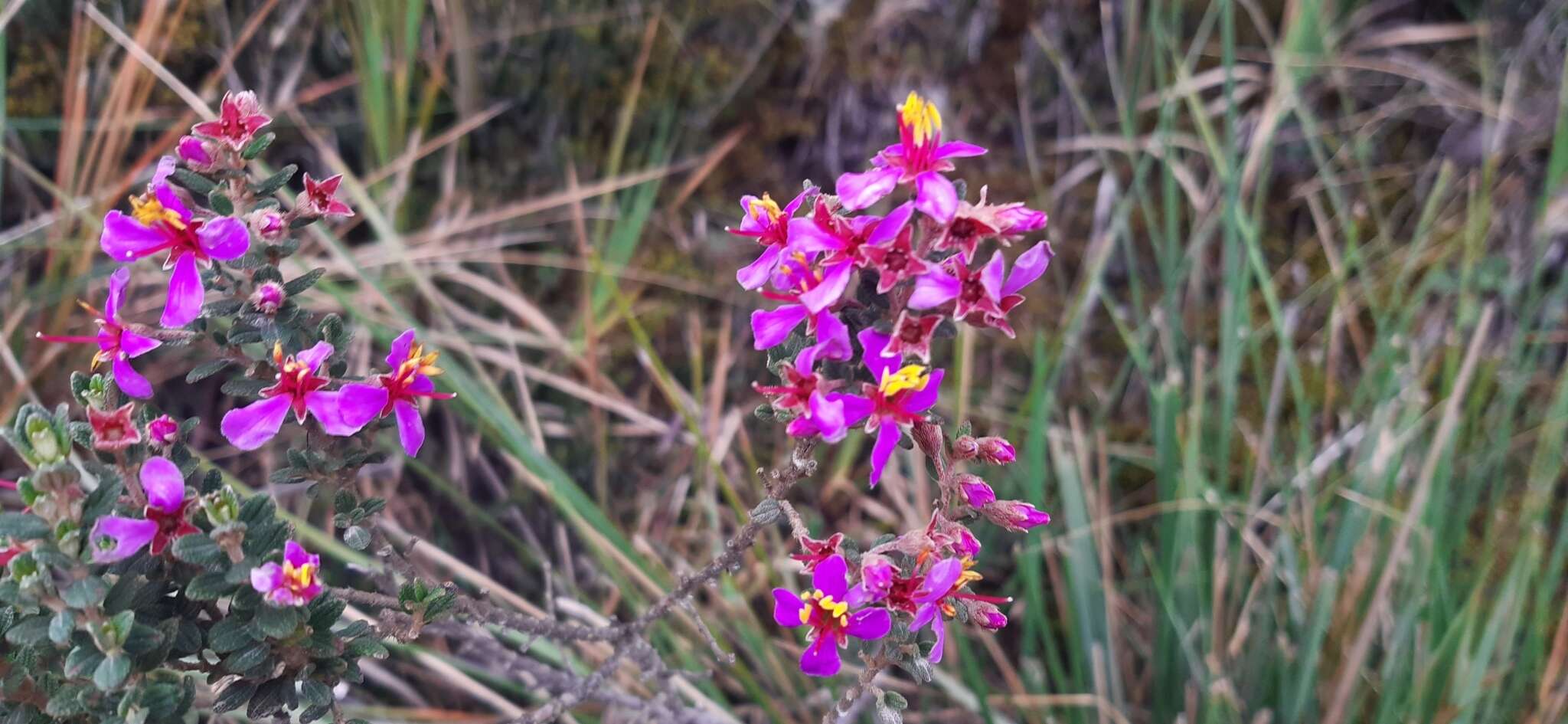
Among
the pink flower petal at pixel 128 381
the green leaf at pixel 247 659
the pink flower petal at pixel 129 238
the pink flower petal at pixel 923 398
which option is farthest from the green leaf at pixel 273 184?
the pink flower petal at pixel 923 398

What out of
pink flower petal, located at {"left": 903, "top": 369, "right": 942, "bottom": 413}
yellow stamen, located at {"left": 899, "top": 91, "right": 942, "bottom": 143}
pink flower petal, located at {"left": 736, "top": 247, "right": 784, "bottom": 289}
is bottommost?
pink flower petal, located at {"left": 903, "top": 369, "right": 942, "bottom": 413}

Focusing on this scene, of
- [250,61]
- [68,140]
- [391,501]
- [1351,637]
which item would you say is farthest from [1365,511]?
[68,140]

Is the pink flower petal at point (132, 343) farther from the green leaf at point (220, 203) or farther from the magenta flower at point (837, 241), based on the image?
the magenta flower at point (837, 241)

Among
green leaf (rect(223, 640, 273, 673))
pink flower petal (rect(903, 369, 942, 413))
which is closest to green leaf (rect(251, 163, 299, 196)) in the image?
green leaf (rect(223, 640, 273, 673))

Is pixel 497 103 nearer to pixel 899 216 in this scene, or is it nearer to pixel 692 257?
pixel 692 257

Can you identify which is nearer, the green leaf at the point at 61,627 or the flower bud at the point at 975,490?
the green leaf at the point at 61,627

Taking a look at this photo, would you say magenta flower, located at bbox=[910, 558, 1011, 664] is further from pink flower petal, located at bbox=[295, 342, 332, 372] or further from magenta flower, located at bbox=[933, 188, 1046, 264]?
pink flower petal, located at bbox=[295, 342, 332, 372]
